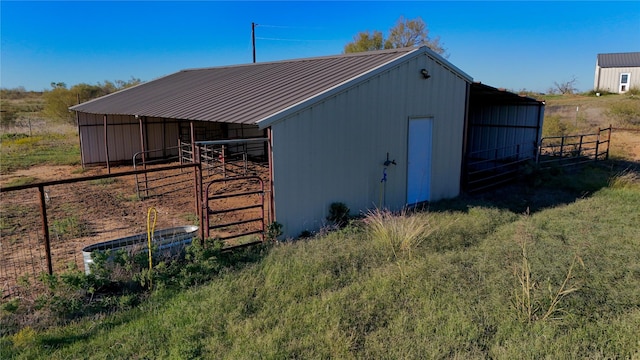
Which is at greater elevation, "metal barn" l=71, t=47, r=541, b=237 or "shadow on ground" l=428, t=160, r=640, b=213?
"metal barn" l=71, t=47, r=541, b=237

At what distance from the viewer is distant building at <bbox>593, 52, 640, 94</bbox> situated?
39.7 meters

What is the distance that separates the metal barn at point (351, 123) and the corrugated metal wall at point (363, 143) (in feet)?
0.06

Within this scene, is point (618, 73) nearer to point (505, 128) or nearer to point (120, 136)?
point (505, 128)

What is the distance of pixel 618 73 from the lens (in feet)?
133

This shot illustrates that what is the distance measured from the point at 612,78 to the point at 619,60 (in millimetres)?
2645

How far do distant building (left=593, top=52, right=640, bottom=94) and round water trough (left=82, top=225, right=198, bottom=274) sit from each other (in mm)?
44283

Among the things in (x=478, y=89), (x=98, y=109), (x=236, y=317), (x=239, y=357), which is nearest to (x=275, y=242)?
(x=236, y=317)

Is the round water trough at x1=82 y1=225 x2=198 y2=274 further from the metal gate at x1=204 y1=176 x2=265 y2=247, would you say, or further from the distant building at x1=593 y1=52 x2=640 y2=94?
the distant building at x1=593 y1=52 x2=640 y2=94

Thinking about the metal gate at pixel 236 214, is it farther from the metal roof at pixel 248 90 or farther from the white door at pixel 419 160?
the white door at pixel 419 160

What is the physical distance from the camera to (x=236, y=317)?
4.63m

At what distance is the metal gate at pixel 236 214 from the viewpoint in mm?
6473

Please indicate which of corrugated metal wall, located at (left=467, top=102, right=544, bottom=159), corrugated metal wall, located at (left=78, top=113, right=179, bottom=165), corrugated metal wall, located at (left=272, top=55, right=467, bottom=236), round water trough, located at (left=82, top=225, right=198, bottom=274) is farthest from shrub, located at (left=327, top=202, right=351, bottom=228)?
corrugated metal wall, located at (left=78, top=113, right=179, bottom=165)

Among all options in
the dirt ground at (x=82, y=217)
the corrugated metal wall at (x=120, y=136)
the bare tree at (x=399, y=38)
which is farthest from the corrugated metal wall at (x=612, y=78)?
the dirt ground at (x=82, y=217)

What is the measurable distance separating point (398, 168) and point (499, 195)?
11.4 ft
